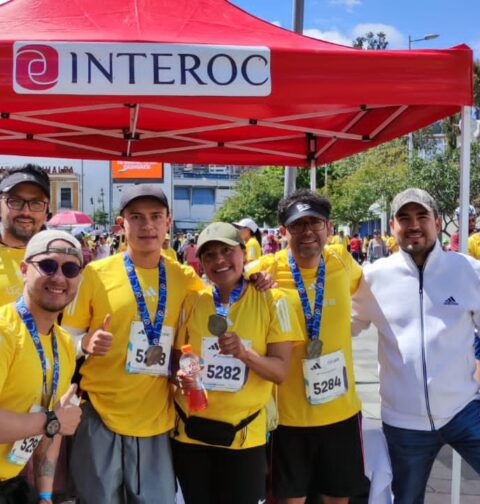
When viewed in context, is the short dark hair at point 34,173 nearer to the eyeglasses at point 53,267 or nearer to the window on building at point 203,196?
the eyeglasses at point 53,267

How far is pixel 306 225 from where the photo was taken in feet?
10.0

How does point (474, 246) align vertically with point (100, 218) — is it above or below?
below

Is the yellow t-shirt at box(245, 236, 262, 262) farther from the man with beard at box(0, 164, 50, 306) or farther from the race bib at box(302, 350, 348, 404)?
the race bib at box(302, 350, 348, 404)

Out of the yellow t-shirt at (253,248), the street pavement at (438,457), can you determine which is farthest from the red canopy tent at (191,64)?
the yellow t-shirt at (253,248)

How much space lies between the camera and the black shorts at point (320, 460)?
9.70 feet

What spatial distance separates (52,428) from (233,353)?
2.71 feet

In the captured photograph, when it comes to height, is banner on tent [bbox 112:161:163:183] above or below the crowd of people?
above

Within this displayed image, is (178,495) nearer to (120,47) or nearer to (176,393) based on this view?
(176,393)

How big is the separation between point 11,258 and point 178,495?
5.19 feet

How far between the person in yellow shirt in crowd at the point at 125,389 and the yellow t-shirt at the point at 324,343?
25.0 inches

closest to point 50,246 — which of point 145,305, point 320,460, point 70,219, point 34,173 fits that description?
point 145,305

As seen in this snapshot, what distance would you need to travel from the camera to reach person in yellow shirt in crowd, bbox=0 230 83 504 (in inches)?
82.9

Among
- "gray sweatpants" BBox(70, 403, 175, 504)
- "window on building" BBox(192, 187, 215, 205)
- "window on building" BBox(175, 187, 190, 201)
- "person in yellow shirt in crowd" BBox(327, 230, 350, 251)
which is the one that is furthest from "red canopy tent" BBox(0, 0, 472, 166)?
"window on building" BBox(175, 187, 190, 201)

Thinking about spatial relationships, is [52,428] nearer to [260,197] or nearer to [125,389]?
[125,389]
